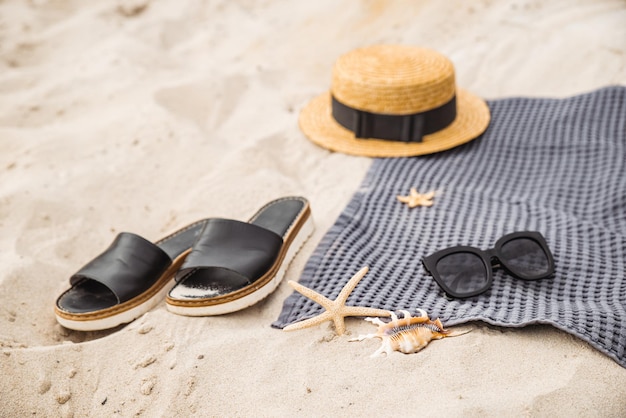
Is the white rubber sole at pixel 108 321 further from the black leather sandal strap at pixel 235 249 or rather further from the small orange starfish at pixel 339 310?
the small orange starfish at pixel 339 310

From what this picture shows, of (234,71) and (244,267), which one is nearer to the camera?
(244,267)

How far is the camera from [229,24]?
331cm

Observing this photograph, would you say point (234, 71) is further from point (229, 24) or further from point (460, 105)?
point (460, 105)

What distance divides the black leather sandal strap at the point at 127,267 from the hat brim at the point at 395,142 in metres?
0.88

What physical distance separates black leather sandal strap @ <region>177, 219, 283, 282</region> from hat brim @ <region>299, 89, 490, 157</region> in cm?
69

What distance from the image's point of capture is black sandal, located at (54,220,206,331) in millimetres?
1423

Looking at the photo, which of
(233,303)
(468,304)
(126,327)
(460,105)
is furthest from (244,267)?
(460,105)

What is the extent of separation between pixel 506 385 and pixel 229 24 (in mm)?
2727

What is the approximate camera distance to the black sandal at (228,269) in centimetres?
143

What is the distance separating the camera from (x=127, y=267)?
4.83ft

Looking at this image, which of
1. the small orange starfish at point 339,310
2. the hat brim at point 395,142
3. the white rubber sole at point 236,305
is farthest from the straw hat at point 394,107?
the small orange starfish at point 339,310

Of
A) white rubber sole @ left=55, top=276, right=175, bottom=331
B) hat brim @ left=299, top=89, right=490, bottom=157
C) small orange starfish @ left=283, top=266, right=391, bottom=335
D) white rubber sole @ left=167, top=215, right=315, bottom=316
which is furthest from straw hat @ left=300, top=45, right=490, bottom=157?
Answer: white rubber sole @ left=55, top=276, right=175, bottom=331

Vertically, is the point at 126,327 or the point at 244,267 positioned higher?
the point at 244,267

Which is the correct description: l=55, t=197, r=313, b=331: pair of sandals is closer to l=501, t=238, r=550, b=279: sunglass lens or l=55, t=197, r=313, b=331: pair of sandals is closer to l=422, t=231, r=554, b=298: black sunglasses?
l=422, t=231, r=554, b=298: black sunglasses
